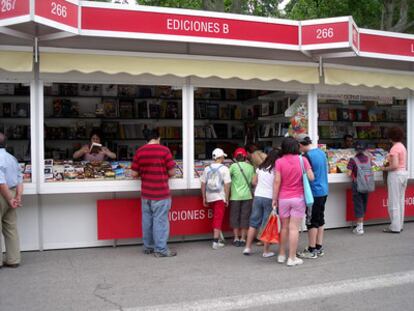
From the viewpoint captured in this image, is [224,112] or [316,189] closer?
[316,189]

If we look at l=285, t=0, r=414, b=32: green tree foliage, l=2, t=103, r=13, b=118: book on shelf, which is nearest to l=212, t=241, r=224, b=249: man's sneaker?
l=2, t=103, r=13, b=118: book on shelf

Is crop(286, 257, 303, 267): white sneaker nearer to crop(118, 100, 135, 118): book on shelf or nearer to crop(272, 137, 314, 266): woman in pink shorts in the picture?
crop(272, 137, 314, 266): woman in pink shorts

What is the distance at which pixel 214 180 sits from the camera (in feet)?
23.3

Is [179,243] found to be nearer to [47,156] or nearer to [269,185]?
[269,185]

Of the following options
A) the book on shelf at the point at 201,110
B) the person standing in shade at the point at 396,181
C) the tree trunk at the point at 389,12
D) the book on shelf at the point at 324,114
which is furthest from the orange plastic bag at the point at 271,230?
the tree trunk at the point at 389,12

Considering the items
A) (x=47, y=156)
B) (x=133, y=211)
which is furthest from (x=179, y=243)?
(x=47, y=156)

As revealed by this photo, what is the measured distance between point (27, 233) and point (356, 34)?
5.97 metres

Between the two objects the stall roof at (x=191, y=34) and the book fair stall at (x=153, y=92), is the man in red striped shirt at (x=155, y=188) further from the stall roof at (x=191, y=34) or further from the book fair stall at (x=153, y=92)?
the stall roof at (x=191, y=34)

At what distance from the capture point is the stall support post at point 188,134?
7.45 meters

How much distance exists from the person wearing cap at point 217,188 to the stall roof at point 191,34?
1.79 metres

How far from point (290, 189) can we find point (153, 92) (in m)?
4.49

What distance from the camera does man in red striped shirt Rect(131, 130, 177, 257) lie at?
261 inches

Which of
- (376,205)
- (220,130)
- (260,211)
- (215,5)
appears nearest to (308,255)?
(260,211)

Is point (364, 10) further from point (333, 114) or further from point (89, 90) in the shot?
point (89, 90)
